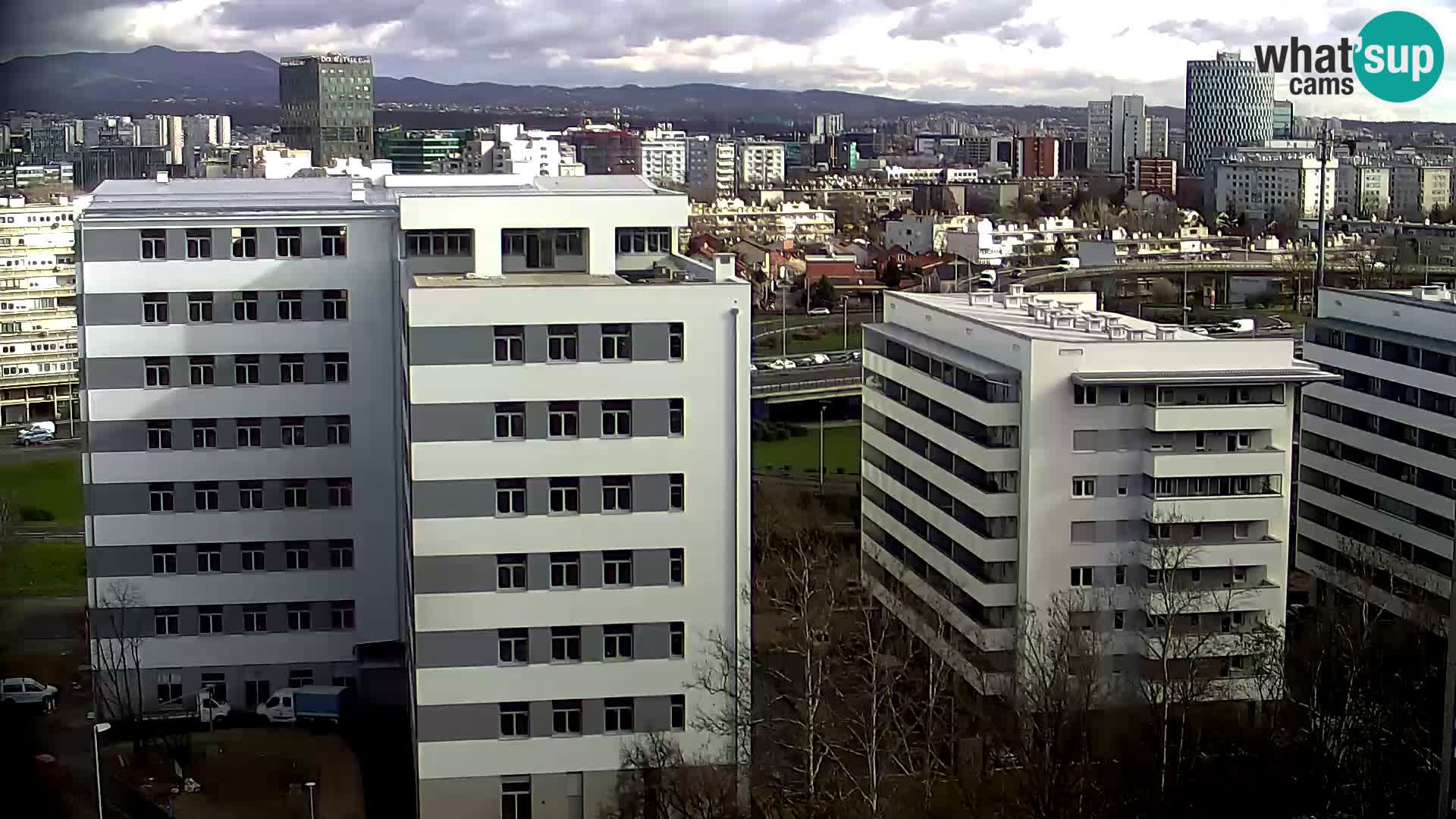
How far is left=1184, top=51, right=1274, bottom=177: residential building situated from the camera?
21109mm

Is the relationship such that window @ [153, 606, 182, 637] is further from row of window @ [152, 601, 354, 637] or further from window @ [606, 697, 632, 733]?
window @ [606, 697, 632, 733]

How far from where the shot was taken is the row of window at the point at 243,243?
14.8 ft

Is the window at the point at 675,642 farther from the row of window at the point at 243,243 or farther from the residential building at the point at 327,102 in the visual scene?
the residential building at the point at 327,102

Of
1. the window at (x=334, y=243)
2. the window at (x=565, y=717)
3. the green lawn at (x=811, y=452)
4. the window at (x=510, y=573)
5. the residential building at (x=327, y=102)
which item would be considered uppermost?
the residential building at (x=327, y=102)

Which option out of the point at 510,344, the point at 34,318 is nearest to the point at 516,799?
the point at 510,344

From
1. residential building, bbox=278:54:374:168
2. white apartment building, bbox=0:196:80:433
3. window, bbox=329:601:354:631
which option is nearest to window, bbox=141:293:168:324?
window, bbox=329:601:354:631

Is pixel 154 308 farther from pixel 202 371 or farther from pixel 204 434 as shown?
pixel 204 434

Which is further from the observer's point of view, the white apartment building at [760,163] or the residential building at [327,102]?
the white apartment building at [760,163]

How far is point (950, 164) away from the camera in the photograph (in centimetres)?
2328

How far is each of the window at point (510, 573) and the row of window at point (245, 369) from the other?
3.57ft

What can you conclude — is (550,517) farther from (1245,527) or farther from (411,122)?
(411,122)

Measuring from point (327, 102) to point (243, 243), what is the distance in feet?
49.7

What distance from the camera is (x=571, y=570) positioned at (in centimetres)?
377

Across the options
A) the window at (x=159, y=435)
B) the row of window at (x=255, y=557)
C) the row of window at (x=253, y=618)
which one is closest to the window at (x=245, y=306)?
the window at (x=159, y=435)
